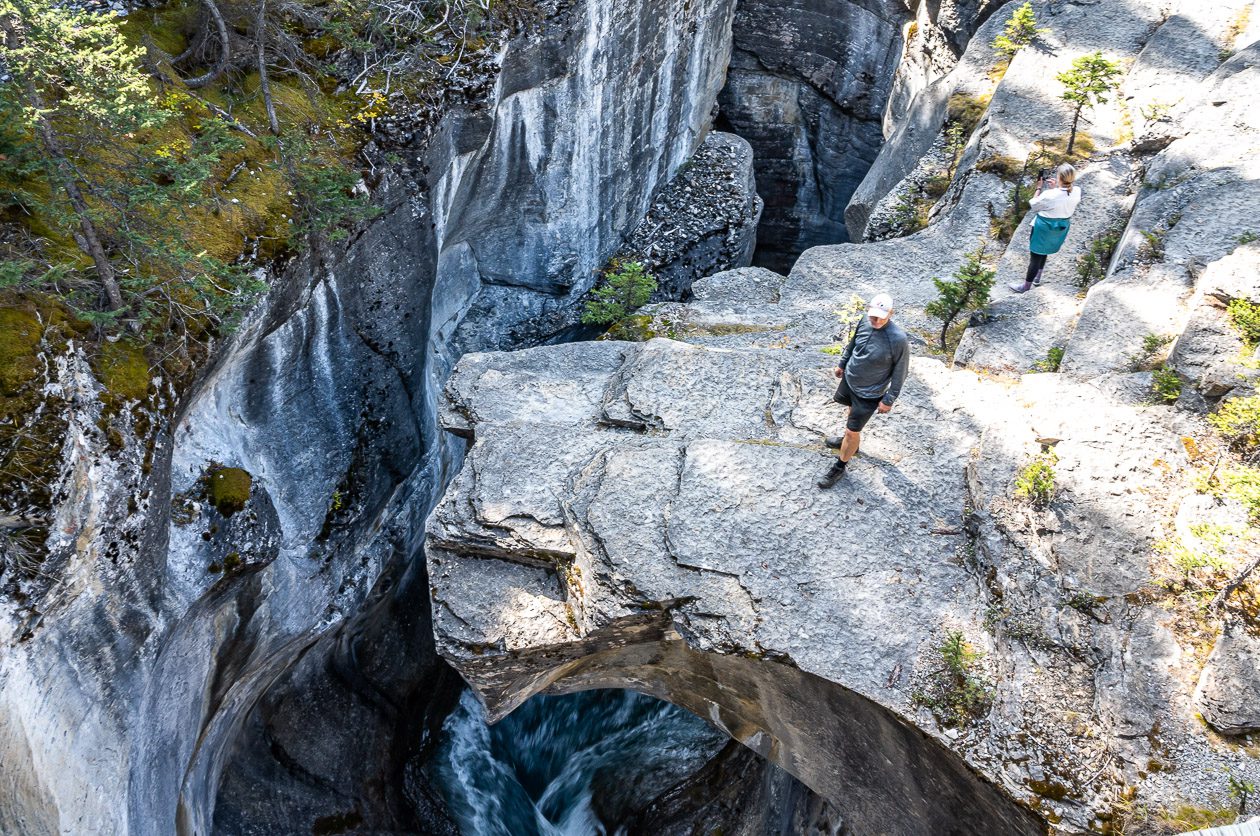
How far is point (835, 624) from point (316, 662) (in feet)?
29.1

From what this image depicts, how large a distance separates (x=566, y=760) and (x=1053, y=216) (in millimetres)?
11529

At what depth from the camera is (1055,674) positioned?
20.7 feet

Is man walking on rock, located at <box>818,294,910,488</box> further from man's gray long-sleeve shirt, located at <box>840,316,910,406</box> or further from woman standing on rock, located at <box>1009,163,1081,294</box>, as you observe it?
woman standing on rock, located at <box>1009,163,1081,294</box>

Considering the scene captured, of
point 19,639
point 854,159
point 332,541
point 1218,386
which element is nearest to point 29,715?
point 19,639

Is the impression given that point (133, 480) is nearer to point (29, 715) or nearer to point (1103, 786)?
point (29, 715)

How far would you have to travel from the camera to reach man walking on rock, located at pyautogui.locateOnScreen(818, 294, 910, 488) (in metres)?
6.88

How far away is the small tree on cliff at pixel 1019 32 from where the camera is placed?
564 inches

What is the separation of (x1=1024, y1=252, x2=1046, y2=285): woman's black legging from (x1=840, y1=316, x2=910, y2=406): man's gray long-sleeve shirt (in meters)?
4.81

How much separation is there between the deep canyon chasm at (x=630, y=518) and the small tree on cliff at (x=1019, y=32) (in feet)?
1.25

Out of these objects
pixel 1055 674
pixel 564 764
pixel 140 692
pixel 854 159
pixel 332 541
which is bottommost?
pixel 564 764

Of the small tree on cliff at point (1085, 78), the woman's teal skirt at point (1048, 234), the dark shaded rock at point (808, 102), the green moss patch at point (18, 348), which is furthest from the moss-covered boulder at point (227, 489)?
the dark shaded rock at point (808, 102)

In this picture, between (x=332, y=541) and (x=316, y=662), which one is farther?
(x=316, y=662)

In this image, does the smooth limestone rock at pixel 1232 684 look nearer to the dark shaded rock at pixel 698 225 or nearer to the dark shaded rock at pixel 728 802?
the dark shaded rock at pixel 728 802

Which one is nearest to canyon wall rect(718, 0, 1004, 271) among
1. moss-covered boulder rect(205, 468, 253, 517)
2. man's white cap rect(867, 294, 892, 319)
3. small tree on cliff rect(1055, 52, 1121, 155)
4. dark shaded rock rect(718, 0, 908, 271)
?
dark shaded rock rect(718, 0, 908, 271)
